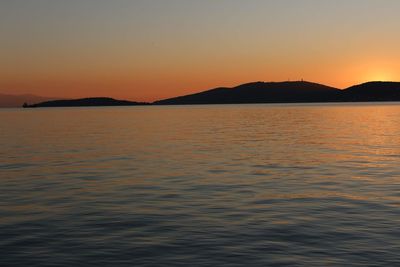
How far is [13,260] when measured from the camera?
15758 millimetres

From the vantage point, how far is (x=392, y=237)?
18.0 m

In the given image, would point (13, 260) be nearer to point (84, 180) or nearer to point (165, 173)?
point (84, 180)

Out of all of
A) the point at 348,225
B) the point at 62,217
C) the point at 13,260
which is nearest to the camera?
the point at 13,260

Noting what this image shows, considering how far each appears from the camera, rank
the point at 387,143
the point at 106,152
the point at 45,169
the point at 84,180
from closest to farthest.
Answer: the point at 84,180 → the point at 45,169 → the point at 106,152 → the point at 387,143

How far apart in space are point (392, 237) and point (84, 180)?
1990cm

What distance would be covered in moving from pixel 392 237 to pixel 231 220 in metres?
6.19

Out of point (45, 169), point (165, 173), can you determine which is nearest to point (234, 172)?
point (165, 173)

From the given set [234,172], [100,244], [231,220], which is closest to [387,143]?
[234,172]

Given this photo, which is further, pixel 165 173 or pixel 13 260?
pixel 165 173

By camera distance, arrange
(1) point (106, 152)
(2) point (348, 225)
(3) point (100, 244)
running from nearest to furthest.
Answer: (3) point (100, 244), (2) point (348, 225), (1) point (106, 152)

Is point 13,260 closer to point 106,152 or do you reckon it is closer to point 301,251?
point 301,251

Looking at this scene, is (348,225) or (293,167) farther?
(293,167)

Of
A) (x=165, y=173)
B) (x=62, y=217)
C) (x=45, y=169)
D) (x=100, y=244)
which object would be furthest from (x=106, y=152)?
(x=100, y=244)

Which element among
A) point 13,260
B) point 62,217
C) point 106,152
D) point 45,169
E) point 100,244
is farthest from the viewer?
point 106,152
